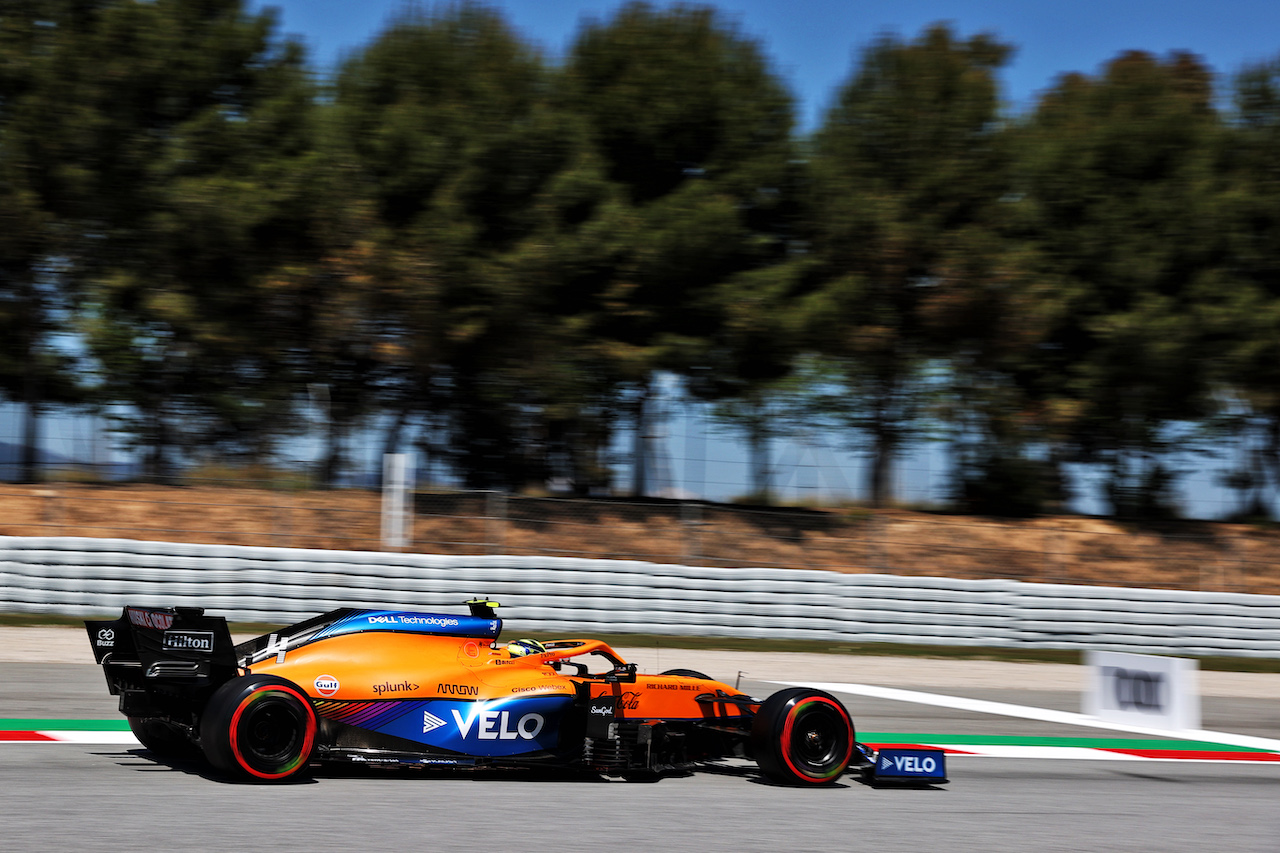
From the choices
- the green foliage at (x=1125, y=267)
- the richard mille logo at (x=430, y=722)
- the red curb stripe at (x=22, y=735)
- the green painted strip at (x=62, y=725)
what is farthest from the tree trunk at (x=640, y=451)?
the richard mille logo at (x=430, y=722)

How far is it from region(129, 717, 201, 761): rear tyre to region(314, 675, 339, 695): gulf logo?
0.77m

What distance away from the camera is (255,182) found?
20391 mm

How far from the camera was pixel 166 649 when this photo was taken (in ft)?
22.4

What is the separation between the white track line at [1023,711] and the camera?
462 inches

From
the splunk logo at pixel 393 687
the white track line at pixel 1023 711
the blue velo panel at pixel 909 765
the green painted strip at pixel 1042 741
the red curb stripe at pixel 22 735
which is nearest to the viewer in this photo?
the splunk logo at pixel 393 687

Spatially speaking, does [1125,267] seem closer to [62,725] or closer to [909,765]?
[909,765]

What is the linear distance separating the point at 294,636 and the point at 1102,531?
18.8 meters

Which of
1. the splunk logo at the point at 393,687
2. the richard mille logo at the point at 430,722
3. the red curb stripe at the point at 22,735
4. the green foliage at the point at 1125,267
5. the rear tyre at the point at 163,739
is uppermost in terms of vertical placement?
the green foliage at the point at 1125,267

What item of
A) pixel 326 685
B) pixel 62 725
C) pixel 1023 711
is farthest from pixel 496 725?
pixel 1023 711

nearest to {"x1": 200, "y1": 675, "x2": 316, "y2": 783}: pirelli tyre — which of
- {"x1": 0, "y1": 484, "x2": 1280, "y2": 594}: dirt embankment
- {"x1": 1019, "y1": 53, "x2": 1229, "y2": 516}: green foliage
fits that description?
{"x1": 0, "y1": 484, "x2": 1280, "y2": 594}: dirt embankment

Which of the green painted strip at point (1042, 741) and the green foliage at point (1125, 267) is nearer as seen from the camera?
the green painted strip at point (1042, 741)

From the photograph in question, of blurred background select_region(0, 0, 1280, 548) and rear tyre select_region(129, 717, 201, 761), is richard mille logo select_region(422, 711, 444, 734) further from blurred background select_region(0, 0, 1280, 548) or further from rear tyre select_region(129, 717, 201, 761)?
blurred background select_region(0, 0, 1280, 548)

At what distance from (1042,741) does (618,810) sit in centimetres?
575

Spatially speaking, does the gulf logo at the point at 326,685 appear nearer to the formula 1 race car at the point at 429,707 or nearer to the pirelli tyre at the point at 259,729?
the formula 1 race car at the point at 429,707
